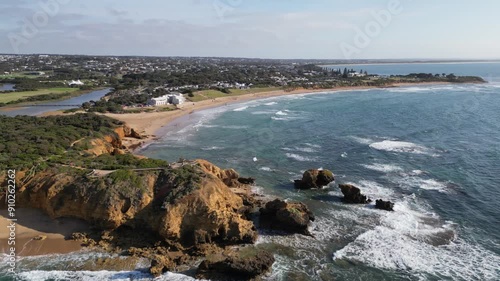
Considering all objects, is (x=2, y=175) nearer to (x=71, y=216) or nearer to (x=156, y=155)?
(x=71, y=216)

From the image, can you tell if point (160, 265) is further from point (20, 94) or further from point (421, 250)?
point (20, 94)

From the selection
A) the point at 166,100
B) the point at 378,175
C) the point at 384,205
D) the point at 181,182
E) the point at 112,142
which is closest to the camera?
the point at 181,182

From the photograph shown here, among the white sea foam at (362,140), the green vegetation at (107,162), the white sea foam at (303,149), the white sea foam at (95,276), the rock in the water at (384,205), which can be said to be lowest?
the white sea foam at (95,276)

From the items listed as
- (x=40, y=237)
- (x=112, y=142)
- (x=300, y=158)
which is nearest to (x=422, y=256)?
(x=300, y=158)

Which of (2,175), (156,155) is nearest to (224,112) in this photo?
(156,155)

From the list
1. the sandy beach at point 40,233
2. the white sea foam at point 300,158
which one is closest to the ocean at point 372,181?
the white sea foam at point 300,158

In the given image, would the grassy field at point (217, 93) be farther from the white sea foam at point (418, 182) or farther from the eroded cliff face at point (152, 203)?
the eroded cliff face at point (152, 203)
